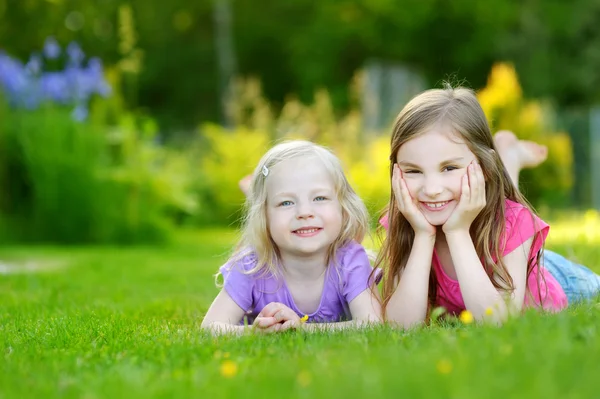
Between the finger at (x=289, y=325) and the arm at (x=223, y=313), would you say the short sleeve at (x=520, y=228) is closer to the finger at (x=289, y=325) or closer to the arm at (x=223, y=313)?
the finger at (x=289, y=325)

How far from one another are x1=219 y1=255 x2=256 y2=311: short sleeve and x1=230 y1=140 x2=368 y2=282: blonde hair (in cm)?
5

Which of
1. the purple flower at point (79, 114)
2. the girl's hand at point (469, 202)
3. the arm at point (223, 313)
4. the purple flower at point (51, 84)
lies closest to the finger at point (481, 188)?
the girl's hand at point (469, 202)

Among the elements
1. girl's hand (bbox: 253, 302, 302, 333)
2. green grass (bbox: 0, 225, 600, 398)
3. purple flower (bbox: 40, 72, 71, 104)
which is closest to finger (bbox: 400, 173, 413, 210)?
green grass (bbox: 0, 225, 600, 398)

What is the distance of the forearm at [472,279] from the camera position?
367 centimetres

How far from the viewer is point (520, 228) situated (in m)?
3.92

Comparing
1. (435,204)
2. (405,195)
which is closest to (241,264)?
(405,195)

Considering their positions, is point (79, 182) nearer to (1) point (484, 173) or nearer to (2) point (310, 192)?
(2) point (310, 192)

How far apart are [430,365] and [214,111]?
105ft

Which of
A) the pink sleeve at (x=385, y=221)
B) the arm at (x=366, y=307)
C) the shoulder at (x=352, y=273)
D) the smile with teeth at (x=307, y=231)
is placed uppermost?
the smile with teeth at (x=307, y=231)

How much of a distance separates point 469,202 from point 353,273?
716 millimetres

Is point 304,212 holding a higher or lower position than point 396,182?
lower

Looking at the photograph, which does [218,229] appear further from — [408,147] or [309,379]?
[309,379]

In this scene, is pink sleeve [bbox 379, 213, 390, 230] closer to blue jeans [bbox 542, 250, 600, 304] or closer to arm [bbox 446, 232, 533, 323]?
arm [bbox 446, 232, 533, 323]

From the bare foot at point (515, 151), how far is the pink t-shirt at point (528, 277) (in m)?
1.51
